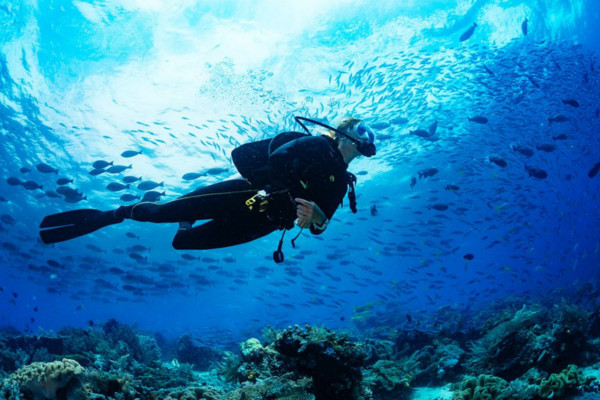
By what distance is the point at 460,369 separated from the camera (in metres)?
6.79

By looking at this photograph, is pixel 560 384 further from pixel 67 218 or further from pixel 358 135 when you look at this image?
pixel 67 218

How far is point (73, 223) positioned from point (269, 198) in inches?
121

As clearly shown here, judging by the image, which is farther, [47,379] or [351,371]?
[351,371]

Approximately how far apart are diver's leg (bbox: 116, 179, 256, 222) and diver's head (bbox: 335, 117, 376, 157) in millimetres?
1370

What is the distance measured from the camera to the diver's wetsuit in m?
3.30

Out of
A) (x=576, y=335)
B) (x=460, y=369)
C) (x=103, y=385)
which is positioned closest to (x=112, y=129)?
(x=103, y=385)

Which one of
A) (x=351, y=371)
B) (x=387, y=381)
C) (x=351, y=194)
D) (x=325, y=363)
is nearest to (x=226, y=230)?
(x=351, y=194)

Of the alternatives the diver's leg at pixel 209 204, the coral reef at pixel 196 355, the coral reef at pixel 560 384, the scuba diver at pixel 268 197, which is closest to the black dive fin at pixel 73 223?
the scuba diver at pixel 268 197

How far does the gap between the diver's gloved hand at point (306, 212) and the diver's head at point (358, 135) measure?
1.03m

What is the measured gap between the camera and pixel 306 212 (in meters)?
3.23

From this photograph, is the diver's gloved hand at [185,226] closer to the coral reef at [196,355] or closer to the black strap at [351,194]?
the black strap at [351,194]

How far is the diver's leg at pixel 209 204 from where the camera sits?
388cm

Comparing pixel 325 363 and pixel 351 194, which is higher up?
pixel 351 194

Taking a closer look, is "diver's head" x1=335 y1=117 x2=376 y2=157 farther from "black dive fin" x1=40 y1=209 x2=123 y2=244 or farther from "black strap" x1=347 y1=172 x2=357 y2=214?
"black dive fin" x1=40 y1=209 x2=123 y2=244
